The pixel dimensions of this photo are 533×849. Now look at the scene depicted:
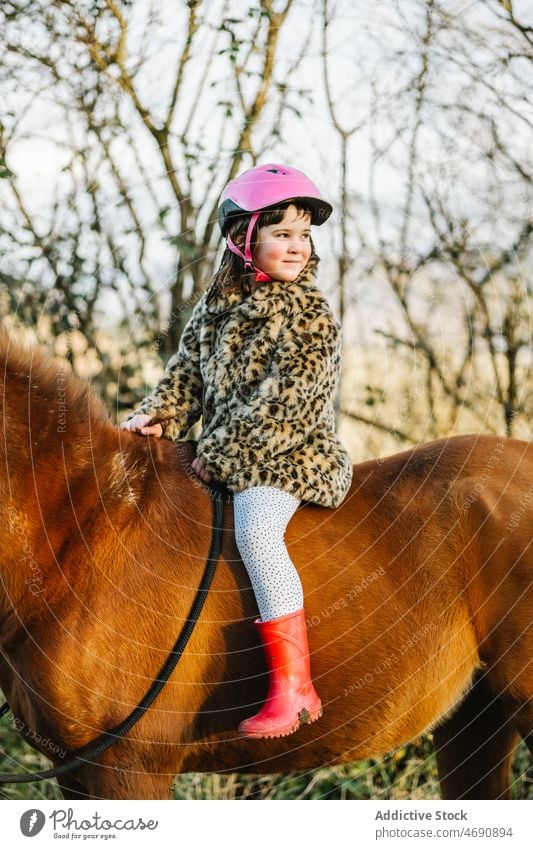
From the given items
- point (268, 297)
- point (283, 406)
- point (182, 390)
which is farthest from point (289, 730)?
point (268, 297)

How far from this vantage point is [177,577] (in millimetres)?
2574

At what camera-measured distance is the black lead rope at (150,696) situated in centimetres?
244

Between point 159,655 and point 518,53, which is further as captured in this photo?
point 518,53

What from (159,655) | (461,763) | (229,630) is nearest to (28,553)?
(159,655)

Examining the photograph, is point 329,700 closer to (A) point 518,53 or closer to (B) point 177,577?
(B) point 177,577

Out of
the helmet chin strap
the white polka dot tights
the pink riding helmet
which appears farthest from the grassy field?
the pink riding helmet

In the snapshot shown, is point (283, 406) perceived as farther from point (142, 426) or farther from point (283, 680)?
point (283, 680)

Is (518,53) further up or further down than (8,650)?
further up

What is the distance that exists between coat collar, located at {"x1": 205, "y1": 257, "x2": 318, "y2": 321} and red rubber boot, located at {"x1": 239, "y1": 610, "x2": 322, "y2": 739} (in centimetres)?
106

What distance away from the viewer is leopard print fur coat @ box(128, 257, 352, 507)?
2.63 m

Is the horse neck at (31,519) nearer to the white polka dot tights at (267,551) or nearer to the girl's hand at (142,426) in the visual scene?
the girl's hand at (142,426)

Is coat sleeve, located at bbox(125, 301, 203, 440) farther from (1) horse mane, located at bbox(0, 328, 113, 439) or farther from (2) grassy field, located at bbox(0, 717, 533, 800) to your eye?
(2) grassy field, located at bbox(0, 717, 533, 800)

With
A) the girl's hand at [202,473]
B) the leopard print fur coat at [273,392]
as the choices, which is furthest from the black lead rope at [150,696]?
the leopard print fur coat at [273,392]

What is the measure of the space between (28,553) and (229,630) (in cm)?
71
